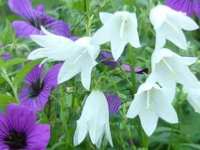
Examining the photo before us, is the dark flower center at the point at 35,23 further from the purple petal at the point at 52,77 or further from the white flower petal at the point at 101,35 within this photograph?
the white flower petal at the point at 101,35

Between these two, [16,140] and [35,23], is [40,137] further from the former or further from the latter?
[35,23]

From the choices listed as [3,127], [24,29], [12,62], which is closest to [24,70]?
[12,62]

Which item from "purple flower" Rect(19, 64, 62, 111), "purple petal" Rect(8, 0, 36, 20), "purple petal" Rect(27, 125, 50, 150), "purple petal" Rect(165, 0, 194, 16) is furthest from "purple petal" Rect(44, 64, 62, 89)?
"purple petal" Rect(165, 0, 194, 16)

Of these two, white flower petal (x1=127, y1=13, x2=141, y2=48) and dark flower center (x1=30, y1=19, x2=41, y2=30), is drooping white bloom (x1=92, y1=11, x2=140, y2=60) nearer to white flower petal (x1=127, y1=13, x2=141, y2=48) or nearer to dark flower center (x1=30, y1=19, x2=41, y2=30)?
white flower petal (x1=127, y1=13, x2=141, y2=48)

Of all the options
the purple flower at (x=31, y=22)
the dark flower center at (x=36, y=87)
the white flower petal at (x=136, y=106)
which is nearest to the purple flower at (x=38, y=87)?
the dark flower center at (x=36, y=87)

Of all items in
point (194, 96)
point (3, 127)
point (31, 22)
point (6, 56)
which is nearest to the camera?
point (194, 96)

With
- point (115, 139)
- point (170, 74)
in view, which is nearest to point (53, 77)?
point (115, 139)

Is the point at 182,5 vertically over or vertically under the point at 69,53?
under
